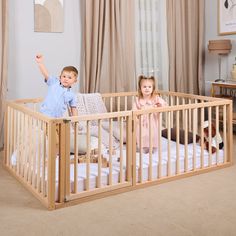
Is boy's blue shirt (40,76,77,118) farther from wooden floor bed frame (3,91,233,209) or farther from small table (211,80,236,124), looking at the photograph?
small table (211,80,236,124)

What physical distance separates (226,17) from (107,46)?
161 cm

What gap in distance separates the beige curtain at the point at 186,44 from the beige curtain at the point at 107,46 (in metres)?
0.62

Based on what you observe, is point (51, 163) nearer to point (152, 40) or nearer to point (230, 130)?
point (230, 130)

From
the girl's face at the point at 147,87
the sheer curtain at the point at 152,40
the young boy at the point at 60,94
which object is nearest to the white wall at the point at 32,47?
the sheer curtain at the point at 152,40

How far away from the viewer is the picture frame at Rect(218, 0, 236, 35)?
15.2 ft

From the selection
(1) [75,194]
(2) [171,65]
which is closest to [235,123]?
(2) [171,65]

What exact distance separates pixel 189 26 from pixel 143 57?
2.48ft

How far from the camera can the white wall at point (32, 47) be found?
3814 millimetres

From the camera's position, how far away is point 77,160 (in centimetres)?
240

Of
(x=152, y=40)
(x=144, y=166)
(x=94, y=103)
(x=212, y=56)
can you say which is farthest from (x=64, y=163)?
(x=212, y=56)

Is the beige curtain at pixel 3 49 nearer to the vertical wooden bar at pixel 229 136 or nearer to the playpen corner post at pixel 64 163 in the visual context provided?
the playpen corner post at pixel 64 163

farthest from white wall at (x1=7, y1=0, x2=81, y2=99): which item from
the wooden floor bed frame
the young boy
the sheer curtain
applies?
the young boy

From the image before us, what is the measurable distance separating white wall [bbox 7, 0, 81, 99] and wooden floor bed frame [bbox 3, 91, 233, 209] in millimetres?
887

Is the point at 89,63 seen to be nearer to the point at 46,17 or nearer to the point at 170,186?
the point at 46,17
